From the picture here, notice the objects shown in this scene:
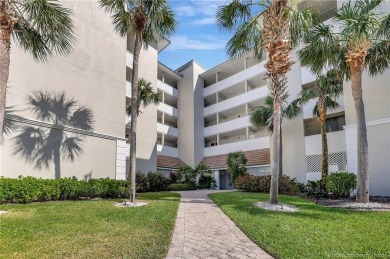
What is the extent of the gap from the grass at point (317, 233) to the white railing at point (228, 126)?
21024 mm

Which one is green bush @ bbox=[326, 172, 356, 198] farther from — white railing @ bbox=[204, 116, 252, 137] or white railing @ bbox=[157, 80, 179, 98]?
white railing @ bbox=[157, 80, 179, 98]

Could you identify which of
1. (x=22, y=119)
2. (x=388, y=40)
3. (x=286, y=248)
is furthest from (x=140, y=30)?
(x=388, y=40)

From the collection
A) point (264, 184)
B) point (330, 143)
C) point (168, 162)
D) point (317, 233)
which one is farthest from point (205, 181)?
point (317, 233)

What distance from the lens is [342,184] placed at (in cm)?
1478

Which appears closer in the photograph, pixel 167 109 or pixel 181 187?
pixel 181 187

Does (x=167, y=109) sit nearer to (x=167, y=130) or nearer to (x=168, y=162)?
(x=167, y=130)

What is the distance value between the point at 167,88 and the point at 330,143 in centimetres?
2005

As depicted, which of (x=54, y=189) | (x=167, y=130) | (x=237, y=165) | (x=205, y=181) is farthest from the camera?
(x=167, y=130)

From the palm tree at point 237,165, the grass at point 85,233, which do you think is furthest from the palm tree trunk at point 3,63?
the palm tree at point 237,165

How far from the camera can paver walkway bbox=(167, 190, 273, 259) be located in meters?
5.09

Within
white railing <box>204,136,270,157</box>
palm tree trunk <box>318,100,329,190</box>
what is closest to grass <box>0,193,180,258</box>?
palm tree trunk <box>318,100,329,190</box>

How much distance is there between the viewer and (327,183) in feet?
50.6

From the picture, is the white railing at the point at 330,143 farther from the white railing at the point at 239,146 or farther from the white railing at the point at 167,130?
the white railing at the point at 167,130

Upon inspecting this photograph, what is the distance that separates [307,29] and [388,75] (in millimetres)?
7609
